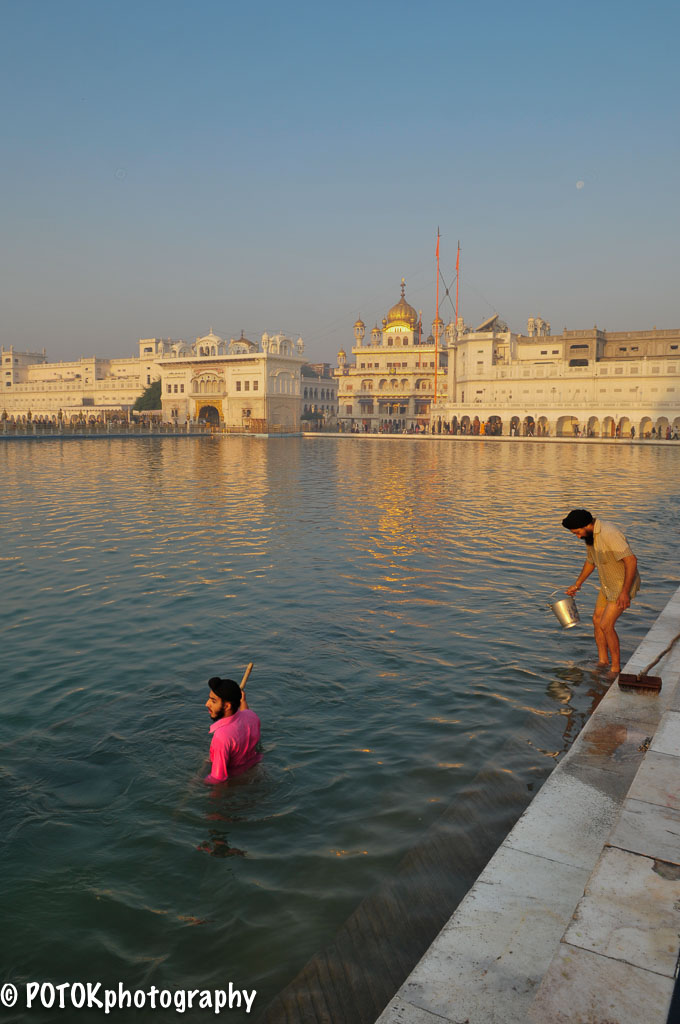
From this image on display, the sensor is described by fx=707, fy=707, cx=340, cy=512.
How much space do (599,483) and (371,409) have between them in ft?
200

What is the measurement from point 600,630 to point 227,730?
3682 mm

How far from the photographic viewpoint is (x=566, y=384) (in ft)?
208

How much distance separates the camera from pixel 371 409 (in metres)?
84.2

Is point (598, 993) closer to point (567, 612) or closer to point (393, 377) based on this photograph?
point (567, 612)

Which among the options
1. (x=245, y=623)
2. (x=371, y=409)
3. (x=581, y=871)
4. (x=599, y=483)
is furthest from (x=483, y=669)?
(x=371, y=409)

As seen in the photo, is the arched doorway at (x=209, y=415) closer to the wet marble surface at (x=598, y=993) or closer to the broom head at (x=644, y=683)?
the broom head at (x=644, y=683)

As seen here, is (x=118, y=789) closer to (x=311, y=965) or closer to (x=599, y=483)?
(x=311, y=965)

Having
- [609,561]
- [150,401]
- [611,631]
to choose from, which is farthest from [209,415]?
[609,561]

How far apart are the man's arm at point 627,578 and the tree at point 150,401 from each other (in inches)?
3370

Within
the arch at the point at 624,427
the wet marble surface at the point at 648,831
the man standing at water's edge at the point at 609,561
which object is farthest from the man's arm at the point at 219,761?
the arch at the point at 624,427

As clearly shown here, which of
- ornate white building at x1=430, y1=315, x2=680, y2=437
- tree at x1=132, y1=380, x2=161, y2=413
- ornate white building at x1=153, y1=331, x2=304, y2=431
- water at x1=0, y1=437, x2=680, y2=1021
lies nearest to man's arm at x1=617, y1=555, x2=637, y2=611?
water at x1=0, y1=437, x2=680, y2=1021

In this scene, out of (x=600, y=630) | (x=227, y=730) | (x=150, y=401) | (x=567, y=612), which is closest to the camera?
(x=227, y=730)

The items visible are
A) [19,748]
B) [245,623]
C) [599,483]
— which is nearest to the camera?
[19,748]

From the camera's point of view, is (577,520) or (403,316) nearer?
(577,520)
